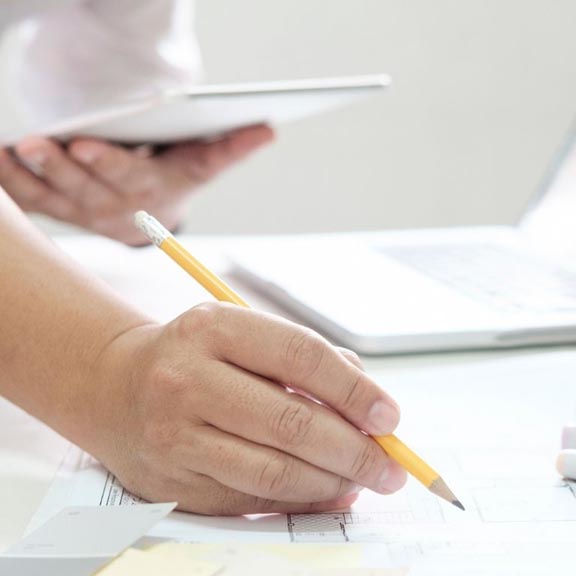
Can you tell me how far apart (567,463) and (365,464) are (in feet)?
0.38

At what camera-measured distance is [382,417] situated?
0.46 metres

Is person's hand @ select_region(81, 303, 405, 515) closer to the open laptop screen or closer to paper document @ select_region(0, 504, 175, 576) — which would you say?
paper document @ select_region(0, 504, 175, 576)

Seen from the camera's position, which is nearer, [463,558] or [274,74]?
[463,558]

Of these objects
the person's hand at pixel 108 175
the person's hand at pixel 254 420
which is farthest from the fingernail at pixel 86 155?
the person's hand at pixel 254 420

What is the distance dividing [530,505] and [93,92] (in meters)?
1.00

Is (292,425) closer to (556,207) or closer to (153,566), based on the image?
(153,566)

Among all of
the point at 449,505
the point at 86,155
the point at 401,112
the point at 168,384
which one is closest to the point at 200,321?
the point at 168,384

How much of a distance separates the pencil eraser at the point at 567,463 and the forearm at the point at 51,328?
220mm

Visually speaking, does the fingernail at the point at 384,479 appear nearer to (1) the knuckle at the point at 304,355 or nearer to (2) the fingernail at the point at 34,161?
(1) the knuckle at the point at 304,355

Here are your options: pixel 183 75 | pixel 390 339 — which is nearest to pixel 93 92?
pixel 183 75

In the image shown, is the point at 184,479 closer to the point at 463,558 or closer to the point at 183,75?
the point at 463,558

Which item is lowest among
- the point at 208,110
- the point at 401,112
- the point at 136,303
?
the point at 401,112

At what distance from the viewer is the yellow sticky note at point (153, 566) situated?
40cm

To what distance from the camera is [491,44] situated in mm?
2279
